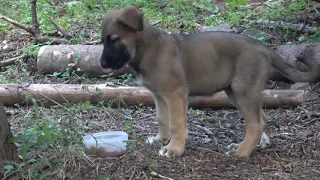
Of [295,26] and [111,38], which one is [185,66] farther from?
[295,26]

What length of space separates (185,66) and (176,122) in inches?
23.0

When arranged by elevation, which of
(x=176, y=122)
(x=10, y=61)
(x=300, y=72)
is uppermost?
(x=300, y=72)

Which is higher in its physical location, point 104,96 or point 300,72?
point 300,72

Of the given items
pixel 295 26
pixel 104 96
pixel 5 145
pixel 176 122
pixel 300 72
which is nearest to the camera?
pixel 5 145

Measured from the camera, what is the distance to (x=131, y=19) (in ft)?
16.7

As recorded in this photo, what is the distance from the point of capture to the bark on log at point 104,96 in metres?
7.18

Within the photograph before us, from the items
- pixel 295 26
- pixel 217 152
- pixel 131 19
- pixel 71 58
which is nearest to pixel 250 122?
pixel 217 152

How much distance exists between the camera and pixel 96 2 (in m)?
13.3

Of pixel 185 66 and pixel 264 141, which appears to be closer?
pixel 185 66

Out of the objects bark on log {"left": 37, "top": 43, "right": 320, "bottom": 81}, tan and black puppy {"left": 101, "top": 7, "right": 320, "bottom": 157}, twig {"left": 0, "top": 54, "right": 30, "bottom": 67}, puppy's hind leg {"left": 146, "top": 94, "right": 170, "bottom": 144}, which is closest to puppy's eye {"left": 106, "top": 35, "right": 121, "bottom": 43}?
tan and black puppy {"left": 101, "top": 7, "right": 320, "bottom": 157}

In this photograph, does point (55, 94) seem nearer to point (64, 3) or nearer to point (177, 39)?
point (177, 39)

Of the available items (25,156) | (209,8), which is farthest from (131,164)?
(209,8)

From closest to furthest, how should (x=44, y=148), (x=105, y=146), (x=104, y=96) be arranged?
(x=44, y=148) → (x=105, y=146) → (x=104, y=96)

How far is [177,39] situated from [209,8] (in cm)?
753
